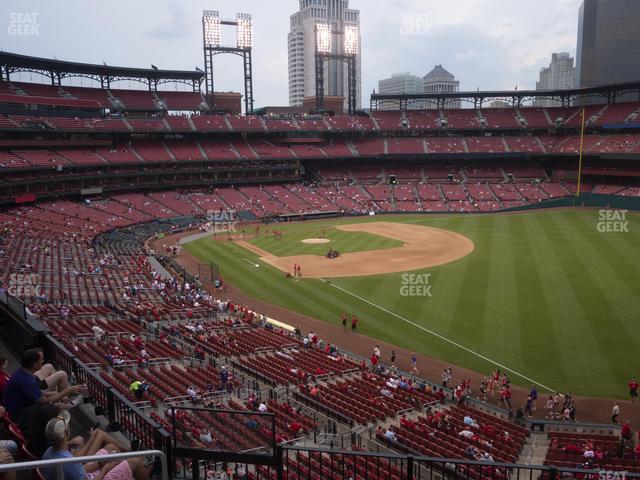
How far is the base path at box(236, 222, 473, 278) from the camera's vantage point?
139 ft

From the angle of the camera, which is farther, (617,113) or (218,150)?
(218,150)

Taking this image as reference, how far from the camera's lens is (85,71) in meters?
77.6

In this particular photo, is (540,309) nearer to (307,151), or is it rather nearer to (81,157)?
(81,157)

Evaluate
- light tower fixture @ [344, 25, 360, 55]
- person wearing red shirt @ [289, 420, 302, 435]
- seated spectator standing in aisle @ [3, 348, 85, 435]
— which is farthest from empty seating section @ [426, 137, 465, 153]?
seated spectator standing in aisle @ [3, 348, 85, 435]

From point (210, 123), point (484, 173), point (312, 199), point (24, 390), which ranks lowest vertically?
point (312, 199)

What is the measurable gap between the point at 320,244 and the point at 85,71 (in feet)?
167

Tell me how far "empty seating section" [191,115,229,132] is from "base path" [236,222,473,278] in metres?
34.0

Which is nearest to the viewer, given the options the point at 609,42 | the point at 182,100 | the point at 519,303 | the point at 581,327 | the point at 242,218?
the point at 581,327

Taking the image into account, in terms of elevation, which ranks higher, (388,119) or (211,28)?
(211,28)

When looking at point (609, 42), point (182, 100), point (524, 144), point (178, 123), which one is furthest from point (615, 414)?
point (609, 42)

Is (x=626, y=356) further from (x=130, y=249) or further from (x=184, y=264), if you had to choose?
(x=130, y=249)

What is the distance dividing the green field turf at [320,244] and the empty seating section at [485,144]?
3947cm

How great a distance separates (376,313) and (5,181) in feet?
152

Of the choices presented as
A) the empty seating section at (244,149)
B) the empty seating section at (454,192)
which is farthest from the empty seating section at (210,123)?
the empty seating section at (454,192)
